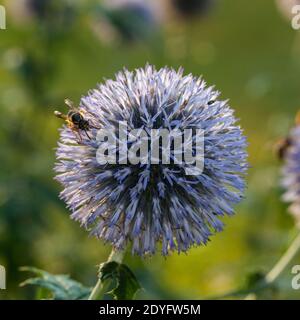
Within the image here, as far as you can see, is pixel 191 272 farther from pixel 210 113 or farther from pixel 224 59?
pixel 224 59

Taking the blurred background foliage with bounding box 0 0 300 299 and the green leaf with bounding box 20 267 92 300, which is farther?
the blurred background foliage with bounding box 0 0 300 299

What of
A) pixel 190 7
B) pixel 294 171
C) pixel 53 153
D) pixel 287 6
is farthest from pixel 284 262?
pixel 190 7

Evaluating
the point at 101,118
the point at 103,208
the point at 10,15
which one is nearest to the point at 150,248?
the point at 103,208

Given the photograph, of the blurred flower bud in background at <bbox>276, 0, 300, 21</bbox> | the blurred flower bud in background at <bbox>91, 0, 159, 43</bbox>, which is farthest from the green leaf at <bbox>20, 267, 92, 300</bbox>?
the blurred flower bud in background at <bbox>276, 0, 300, 21</bbox>

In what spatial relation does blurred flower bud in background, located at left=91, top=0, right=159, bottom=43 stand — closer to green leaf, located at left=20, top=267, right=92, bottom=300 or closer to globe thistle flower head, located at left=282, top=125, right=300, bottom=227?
globe thistle flower head, located at left=282, top=125, right=300, bottom=227

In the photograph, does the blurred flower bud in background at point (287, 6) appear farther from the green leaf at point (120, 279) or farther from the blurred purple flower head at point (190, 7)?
the green leaf at point (120, 279)
